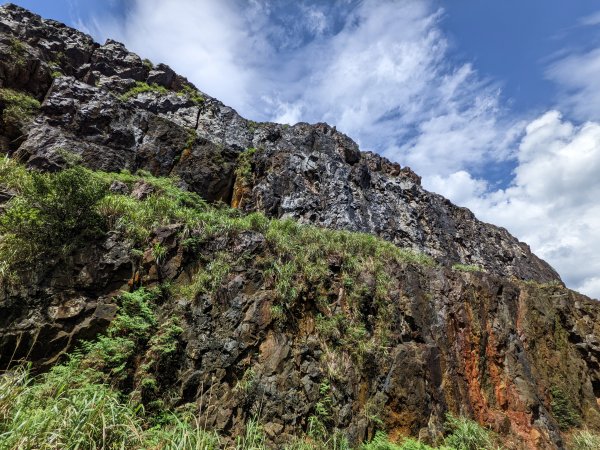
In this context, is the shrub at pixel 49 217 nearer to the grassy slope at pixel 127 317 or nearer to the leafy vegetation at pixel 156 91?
the grassy slope at pixel 127 317

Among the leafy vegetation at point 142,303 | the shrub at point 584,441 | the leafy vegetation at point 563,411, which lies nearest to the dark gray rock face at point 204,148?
the leafy vegetation at point 142,303

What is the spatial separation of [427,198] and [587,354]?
12447mm

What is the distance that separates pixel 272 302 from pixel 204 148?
37.1 ft

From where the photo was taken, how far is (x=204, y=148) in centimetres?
1727

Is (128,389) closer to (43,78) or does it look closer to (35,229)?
(35,229)

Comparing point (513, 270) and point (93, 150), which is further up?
point (513, 270)

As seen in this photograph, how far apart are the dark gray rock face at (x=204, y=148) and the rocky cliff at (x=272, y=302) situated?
0.11m

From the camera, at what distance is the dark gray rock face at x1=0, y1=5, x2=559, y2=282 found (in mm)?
14586

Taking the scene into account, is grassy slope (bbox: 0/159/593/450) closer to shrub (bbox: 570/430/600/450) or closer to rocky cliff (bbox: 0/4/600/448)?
rocky cliff (bbox: 0/4/600/448)

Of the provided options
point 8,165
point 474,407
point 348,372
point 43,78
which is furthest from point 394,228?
point 43,78

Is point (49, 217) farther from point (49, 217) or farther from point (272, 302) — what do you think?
point (272, 302)

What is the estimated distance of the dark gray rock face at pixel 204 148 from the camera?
1459 cm

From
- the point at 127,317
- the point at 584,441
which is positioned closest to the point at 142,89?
the point at 127,317

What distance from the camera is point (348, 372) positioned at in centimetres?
823
